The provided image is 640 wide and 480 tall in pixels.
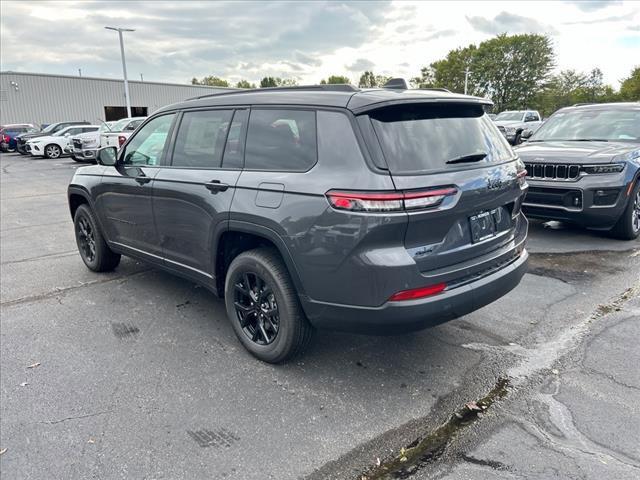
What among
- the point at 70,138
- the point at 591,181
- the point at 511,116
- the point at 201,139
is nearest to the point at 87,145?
the point at 70,138

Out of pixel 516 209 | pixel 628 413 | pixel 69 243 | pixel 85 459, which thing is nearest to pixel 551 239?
pixel 516 209

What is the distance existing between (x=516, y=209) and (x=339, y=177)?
1.51m

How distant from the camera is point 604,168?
585cm

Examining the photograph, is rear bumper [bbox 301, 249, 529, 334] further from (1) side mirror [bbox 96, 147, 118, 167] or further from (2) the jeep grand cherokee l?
(2) the jeep grand cherokee l

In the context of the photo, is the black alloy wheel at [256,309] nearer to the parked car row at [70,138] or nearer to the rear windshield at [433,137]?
the rear windshield at [433,137]

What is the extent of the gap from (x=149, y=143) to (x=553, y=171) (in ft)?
16.2

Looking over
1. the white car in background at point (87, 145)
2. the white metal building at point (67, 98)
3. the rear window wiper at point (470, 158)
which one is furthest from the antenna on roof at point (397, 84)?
the white metal building at point (67, 98)

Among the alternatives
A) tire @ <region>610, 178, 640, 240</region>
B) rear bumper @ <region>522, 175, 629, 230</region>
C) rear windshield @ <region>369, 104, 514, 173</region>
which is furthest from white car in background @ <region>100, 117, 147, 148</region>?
rear windshield @ <region>369, 104, 514, 173</region>

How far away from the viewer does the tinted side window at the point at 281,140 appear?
9.68 feet

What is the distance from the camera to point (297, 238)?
9.30ft

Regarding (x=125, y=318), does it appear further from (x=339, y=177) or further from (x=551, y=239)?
(x=551, y=239)

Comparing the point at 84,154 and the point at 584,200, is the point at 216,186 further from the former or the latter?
the point at 84,154

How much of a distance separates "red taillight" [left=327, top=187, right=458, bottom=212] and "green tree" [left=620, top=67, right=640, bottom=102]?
207 feet

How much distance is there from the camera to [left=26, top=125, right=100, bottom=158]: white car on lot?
2330 centimetres
